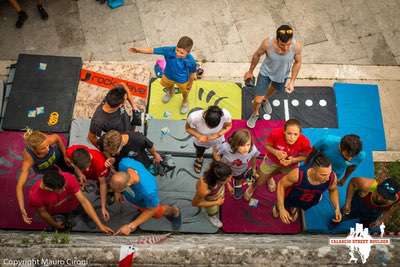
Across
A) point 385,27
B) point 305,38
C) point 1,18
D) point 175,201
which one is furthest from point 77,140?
point 385,27

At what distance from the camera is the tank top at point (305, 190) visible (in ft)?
15.4

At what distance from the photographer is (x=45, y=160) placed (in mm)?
4867

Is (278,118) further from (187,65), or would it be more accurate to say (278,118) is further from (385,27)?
(385,27)

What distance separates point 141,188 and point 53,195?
1.01 m

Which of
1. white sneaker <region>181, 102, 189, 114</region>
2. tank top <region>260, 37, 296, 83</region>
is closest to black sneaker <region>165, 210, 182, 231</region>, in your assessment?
white sneaker <region>181, 102, 189, 114</region>

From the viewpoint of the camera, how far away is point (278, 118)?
6.79 metres

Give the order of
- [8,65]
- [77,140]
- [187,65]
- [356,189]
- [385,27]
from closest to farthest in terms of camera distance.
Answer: [356,189] → [187,65] → [77,140] → [8,65] → [385,27]

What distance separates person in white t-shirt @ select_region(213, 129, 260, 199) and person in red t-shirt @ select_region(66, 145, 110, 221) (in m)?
1.42

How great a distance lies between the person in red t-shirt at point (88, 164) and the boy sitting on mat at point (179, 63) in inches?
67.0

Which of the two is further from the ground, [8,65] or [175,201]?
[8,65]

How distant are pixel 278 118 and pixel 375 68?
7.37ft

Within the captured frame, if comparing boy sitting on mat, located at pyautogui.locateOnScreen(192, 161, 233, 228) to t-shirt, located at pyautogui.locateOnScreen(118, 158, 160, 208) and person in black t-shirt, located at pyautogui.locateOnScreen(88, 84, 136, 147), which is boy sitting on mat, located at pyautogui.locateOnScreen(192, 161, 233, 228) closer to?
t-shirt, located at pyautogui.locateOnScreen(118, 158, 160, 208)

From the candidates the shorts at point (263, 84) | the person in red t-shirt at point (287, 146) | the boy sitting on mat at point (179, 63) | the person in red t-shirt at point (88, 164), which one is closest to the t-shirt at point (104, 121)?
the person in red t-shirt at point (88, 164)

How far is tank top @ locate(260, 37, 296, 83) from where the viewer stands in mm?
5395
